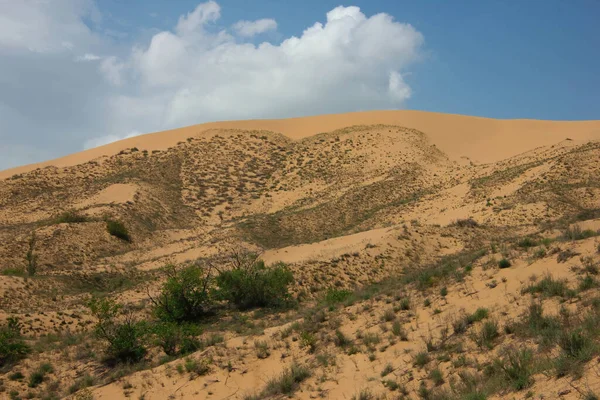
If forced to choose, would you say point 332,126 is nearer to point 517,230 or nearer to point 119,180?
point 119,180

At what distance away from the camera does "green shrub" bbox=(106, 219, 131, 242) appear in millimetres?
35031

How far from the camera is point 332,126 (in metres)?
66.4

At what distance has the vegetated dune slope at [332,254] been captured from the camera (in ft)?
29.9

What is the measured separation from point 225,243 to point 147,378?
71.4 feet

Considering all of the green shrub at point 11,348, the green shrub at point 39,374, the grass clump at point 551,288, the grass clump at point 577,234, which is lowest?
the green shrub at point 39,374

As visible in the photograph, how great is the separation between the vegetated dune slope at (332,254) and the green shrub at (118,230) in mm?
212

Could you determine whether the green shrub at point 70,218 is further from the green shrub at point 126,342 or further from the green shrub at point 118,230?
the green shrub at point 126,342

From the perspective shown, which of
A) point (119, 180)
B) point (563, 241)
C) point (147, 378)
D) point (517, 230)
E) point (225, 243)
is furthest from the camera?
point (119, 180)

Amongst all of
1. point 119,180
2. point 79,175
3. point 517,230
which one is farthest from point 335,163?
point 517,230

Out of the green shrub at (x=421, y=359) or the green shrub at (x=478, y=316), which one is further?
the green shrub at (x=478, y=316)

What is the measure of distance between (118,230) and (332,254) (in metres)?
18.4

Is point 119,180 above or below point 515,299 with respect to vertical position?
above

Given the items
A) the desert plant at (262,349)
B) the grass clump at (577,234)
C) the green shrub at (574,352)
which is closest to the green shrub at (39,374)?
the desert plant at (262,349)

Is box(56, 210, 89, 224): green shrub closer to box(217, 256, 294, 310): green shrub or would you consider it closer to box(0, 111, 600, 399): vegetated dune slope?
box(0, 111, 600, 399): vegetated dune slope
